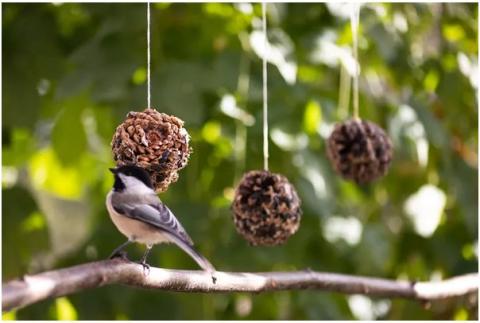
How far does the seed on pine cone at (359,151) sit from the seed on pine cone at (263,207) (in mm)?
214

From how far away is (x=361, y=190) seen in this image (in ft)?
6.01

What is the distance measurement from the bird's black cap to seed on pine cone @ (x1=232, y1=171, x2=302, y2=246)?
0.33 metres

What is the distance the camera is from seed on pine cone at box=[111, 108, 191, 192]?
0.78 m

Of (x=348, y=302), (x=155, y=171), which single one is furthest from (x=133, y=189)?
(x=348, y=302)

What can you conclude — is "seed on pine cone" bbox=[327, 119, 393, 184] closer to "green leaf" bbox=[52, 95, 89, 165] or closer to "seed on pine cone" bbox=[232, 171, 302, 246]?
"seed on pine cone" bbox=[232, 171, 302, 246]

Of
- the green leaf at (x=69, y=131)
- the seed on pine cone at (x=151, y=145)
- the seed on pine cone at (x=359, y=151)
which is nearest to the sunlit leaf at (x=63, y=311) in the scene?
the green leaf at (x=69, y=131)

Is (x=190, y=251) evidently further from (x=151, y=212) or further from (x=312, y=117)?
(x=312, y=117)

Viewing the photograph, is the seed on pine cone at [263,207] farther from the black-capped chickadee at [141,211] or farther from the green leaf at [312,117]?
the green leaf at [312,117]

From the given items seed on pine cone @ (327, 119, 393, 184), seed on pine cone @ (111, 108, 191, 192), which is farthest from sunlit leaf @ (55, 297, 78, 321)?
seed on pine cone @ (111, 108, 191, 192)

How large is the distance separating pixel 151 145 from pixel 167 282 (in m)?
Answer: 0.12

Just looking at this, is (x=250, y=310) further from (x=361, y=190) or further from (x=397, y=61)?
(x=397, y=61)

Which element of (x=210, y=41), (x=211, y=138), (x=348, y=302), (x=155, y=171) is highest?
(x=210, y=41)

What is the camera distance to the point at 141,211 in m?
0.71

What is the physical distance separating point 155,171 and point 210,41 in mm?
883
